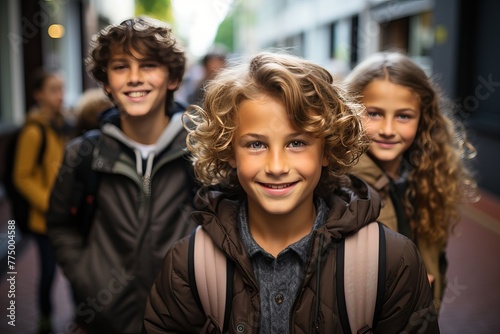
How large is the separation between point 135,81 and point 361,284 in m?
1.14

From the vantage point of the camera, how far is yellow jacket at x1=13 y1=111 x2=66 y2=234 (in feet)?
13.5

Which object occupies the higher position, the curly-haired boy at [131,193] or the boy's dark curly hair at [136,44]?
the boy's dark curly hair at [136,44]

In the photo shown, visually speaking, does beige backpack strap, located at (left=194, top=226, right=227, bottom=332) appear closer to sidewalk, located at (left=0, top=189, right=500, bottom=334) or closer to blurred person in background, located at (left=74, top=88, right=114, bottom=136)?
sidewalk, located at (left=0, top=189, right=500, bottom=334)

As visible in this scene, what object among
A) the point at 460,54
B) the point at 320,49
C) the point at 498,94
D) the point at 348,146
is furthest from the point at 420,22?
the point at 348,146

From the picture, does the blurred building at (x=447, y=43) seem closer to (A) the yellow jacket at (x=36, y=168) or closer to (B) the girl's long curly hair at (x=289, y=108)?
(A) the yellow jacket at (x=36, y=168)

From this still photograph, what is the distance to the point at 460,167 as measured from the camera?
2518mm

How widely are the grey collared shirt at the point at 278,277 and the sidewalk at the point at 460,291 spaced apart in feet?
6.51

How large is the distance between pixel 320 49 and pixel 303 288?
2197 centimetres

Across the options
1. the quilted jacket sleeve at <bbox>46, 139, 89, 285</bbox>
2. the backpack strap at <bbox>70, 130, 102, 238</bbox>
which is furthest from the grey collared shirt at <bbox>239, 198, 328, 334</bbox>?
the quilted jacket sleeve at <bbox>46, 139, 89, 285</bbox>

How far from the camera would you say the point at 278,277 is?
174 cm

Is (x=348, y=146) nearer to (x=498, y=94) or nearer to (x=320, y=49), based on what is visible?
(x=498, y=94)

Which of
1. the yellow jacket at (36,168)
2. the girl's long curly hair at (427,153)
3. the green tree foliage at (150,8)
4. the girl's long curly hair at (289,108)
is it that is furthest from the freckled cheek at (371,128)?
the green tree foliage at (150,8)

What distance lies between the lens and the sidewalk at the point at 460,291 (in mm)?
4488

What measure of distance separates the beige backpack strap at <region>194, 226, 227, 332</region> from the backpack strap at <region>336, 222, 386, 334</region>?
1.09 feet
